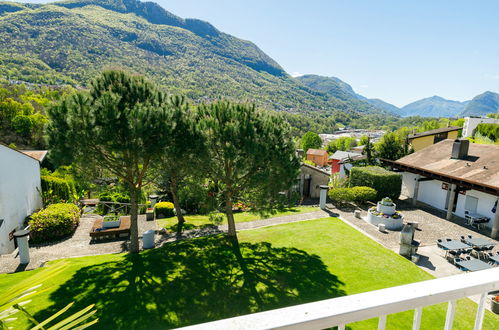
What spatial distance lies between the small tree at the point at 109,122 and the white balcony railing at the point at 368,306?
953 centimetres

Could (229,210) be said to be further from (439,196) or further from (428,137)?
(428,137)

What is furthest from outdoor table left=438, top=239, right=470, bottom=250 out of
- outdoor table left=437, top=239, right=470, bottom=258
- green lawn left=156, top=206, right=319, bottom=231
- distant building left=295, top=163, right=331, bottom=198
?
distant building left=295, top=163, right=331, bottom=198

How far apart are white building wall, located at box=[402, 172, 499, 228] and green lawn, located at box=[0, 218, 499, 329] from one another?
8.33 meters

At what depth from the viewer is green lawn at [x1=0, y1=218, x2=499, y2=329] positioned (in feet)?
24.6

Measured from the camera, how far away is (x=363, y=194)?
722 inches

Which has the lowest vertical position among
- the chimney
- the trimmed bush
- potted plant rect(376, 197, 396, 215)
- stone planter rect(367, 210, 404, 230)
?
the trimmed bush

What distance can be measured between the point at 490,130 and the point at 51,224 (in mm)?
46619

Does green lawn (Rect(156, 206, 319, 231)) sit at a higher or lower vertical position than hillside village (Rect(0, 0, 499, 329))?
lower

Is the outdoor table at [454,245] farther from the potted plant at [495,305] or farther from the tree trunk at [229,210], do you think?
the tree trunk at [229,210]

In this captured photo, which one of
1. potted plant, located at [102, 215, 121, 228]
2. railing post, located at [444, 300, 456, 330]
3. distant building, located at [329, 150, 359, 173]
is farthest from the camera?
distant building, located at [329, 150, 359, 173]

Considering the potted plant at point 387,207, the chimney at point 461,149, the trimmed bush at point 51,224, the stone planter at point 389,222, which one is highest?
the chimney at point 461,149

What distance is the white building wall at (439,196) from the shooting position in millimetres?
14867

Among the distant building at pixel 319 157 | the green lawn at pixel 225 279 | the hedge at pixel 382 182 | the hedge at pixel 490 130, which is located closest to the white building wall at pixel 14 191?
the green lawn at pixel 225 279

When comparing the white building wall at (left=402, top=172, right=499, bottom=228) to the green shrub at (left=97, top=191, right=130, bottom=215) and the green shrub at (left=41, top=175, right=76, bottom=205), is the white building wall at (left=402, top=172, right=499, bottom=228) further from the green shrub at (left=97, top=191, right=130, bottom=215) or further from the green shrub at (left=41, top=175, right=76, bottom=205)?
the green shrub at (left=41, top=175, right=76, bottom=205)
